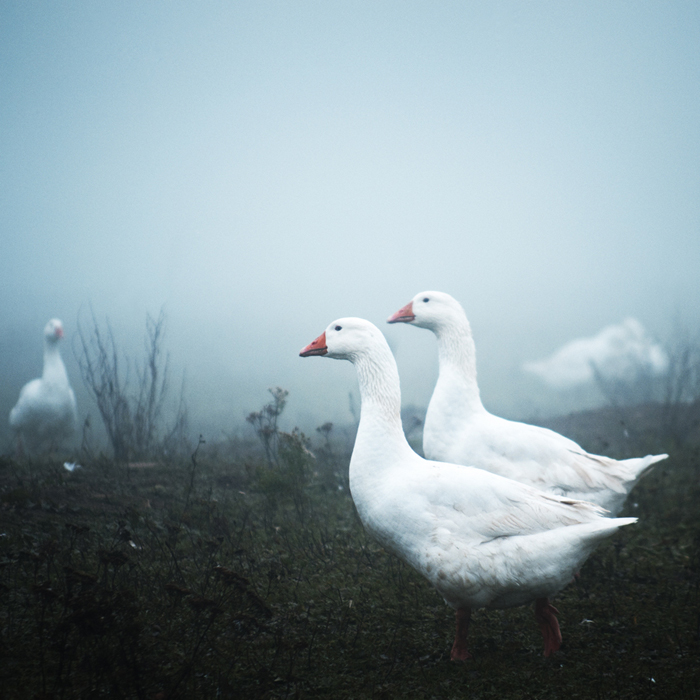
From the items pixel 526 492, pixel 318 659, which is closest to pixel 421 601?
pixel 318 659

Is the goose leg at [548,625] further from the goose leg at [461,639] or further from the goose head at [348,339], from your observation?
the goose head at [348,339]

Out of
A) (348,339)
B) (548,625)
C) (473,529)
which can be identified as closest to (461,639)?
(548,625)

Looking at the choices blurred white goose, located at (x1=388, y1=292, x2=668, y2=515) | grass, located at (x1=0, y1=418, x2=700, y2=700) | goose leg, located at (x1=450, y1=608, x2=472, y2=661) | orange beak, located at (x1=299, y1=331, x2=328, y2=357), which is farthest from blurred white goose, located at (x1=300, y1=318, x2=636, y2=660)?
blurred white goose, located at (x1=388, y1=292, x2=668, y2=515)

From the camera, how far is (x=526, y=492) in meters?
3.30

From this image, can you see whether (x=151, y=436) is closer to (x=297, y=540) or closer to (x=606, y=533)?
(x=297, y=540)

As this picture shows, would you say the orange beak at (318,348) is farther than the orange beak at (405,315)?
No

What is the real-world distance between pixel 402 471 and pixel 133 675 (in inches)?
76.7

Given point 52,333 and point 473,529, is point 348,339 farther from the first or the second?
point 52,333

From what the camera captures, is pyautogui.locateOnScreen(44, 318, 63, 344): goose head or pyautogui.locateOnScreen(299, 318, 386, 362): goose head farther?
pyautogui.locateOnScreen(44, 318, 63, 344): goose head

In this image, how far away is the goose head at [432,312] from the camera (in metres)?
5.51

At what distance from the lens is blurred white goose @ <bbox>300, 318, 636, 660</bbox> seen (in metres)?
3.02

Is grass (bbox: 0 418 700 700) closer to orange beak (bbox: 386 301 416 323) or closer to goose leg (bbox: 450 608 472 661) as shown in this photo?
goose leg (bbox: 450 608 472 661)

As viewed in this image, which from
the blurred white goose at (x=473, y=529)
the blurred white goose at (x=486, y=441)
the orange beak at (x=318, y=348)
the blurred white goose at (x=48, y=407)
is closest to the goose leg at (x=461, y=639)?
the blurred white goose at (x=473, y=529)

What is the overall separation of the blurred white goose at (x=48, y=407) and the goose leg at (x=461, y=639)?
336 inches
